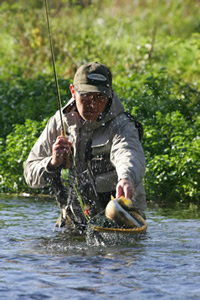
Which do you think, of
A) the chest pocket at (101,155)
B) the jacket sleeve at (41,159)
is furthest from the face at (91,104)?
the jacket sleeve at (41,159)

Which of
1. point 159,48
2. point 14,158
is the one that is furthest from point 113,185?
point 159,48

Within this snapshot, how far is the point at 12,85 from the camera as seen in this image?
1245 cm

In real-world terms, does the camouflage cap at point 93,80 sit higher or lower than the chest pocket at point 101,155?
higher

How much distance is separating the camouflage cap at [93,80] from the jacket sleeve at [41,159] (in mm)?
472

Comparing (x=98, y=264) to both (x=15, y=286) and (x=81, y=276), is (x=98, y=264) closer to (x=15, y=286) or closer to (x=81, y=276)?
(x=81, y=276)

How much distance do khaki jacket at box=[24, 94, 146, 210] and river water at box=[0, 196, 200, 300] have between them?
520 mm

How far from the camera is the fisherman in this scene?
5809 mm

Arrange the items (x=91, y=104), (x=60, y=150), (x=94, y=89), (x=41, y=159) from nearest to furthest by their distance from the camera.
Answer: (x=60, y=150) → (x=94, y=89) → (x=91, y=104) → (x=41, y=159)

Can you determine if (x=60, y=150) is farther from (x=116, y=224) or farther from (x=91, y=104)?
(x=116, y=224)

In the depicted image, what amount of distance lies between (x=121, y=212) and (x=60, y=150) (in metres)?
0.70

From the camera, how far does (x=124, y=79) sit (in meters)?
12.1

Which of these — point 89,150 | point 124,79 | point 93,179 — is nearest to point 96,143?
point 89,150

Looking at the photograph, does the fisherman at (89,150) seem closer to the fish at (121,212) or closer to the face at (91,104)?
the face at (91,104)

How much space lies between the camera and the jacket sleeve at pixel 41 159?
19.5 ft
